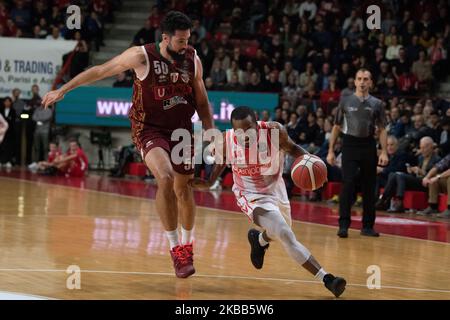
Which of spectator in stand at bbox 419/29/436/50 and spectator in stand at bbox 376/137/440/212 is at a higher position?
spectator in stand at bbox 419/29/436/50

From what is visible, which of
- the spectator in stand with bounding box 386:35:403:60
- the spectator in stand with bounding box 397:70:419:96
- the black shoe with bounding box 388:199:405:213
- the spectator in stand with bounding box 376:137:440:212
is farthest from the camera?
the spectator in stand with bounding box 386:35:403:60

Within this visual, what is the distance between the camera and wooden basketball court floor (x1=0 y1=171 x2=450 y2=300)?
737cm

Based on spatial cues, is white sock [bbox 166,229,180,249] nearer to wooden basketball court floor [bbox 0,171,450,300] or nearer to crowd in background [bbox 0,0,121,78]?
wooden basketball court floor [bbox 0,171,450,300]

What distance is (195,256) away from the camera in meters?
9.22

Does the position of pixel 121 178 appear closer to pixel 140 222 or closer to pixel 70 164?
pixel 70 164

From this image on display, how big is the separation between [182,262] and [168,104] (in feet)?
4.18

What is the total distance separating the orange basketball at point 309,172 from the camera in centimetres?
758

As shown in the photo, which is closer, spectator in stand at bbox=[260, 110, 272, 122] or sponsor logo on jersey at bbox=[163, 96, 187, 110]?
sponsor logo on jersey at bbox=[163, 96, 187, 110]

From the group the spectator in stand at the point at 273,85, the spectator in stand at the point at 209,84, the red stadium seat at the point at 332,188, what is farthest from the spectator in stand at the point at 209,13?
the red stadium seat at the point at 332,188

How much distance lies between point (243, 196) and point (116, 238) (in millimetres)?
2986

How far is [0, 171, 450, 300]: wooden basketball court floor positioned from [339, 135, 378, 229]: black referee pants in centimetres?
38

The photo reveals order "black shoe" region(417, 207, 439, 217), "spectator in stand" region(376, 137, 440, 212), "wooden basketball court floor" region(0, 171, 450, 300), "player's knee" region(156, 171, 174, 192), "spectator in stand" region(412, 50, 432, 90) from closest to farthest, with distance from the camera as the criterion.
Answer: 1. "wooden basketball court floor" region(0, 171, 450, 300)
2. "player's knee" region(156, 171, 174, 192)
3. "black shoe" region(417, 207, 439, 217)
4. "spectator in stand" region(376, 137, 440, 212)
5. "spectator in stand" region(412, 50, 432, 90)

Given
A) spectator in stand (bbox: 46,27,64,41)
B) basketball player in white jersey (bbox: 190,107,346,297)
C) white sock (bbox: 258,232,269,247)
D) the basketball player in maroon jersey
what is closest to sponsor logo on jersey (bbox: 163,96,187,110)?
the basketball player in maroon jersey

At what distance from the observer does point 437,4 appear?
66.7 feet
